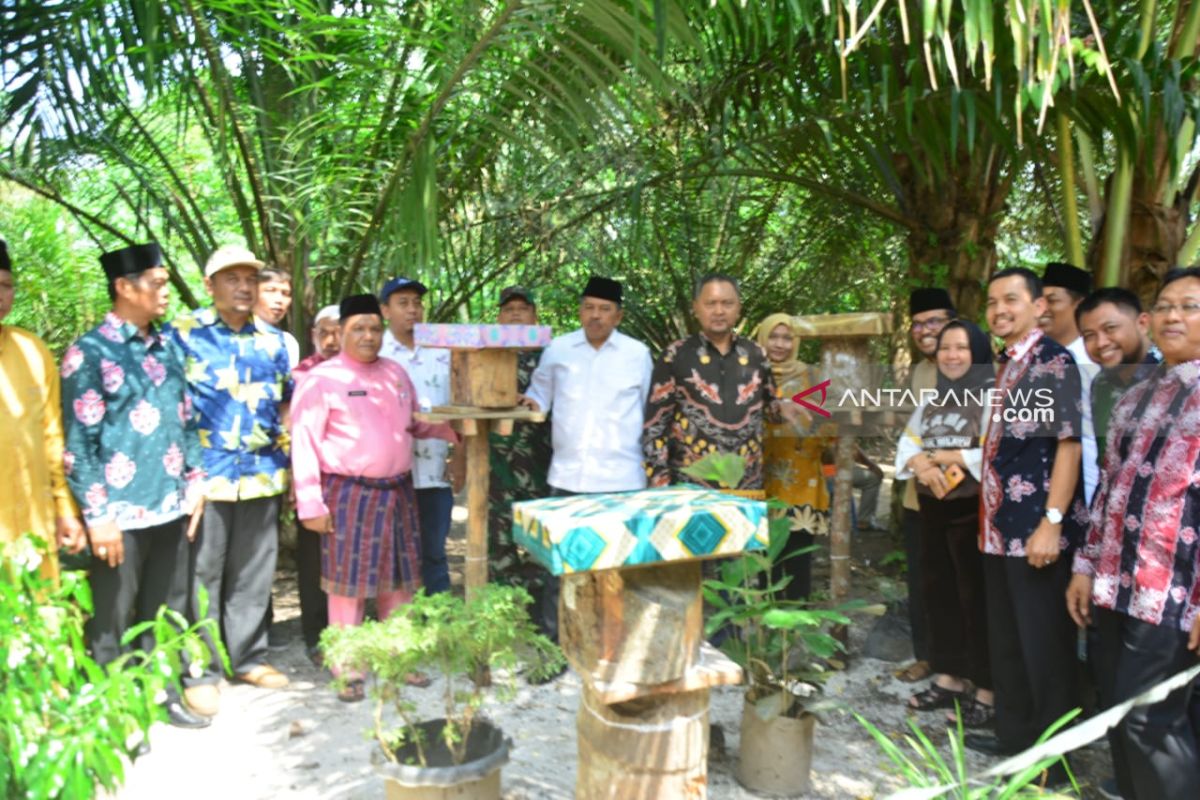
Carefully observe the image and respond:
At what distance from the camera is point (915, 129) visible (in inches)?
150

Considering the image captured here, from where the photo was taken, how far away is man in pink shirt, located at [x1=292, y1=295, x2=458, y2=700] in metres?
3.57

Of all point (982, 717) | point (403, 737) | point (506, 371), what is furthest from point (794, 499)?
point (403, 737)

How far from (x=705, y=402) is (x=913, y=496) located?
0.93m

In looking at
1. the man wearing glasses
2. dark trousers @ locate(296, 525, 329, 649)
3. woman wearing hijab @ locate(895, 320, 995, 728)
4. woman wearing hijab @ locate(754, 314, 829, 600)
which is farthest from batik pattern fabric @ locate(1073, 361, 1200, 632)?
dark trousers @ locate(296, 525, 329, 649)

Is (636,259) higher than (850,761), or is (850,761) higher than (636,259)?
(636,259)

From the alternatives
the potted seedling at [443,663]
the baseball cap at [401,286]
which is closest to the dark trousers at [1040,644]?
the potted seedling at [443,663]

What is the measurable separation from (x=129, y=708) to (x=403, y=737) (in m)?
1.00

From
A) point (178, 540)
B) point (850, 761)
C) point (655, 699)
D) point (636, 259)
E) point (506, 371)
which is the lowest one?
point (850, 761)

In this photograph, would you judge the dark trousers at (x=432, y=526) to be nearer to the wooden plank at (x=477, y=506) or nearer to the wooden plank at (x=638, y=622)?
the wooden plank at (x=477, y=506)

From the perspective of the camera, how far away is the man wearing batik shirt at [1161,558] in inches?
88.3

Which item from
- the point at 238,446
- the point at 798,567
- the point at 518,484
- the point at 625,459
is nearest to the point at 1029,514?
the point at 798,567

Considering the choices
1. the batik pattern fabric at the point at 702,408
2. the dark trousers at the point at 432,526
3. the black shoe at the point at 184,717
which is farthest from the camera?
the dark trousers at the point at 432,526

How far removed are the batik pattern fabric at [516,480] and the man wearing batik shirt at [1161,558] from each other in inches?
98.6

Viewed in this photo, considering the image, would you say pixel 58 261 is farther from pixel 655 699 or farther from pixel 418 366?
pixel 655 699
